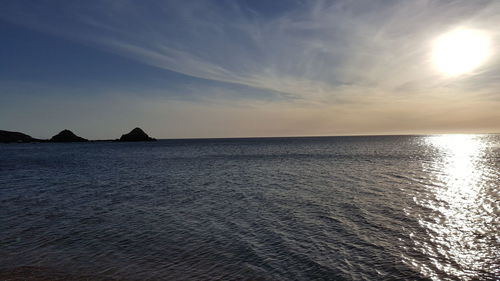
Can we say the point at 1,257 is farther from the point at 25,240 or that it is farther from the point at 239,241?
the point at 239,241

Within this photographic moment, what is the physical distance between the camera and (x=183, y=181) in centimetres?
3884

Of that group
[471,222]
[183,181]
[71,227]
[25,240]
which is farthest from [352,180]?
[25,240]

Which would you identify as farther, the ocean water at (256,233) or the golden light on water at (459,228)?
the golden light on water at (459,228)

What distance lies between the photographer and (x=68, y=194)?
29.7 metres

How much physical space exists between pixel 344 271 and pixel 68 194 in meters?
29.3

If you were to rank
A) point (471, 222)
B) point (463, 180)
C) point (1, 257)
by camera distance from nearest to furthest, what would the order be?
1. point (1, 257)
2. point (471, 222)
3. point (463, 180)

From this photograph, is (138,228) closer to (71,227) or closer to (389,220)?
(71,227)

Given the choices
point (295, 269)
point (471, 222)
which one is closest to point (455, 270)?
point (295, 269)

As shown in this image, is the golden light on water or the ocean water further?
the golden light on water

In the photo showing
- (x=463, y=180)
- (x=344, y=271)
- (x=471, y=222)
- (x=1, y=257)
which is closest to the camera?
(x=344, y=271)

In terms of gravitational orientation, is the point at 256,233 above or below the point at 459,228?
above

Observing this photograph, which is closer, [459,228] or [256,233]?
[256,233]

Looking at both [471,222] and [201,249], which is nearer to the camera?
[201,249]

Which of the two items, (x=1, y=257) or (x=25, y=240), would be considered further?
(x=25, y=240)
